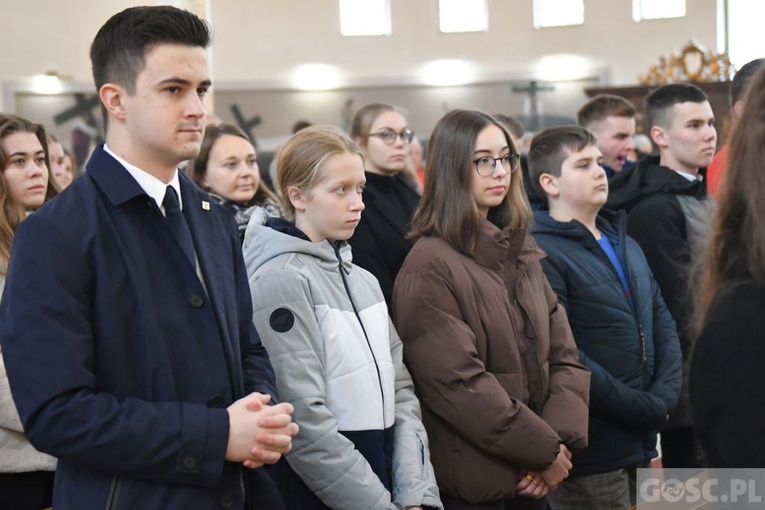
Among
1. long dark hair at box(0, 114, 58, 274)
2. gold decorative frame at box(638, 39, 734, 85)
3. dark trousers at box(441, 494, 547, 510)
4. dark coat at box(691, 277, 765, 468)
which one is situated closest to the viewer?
dark coat at box(691, 277, 765, 468)

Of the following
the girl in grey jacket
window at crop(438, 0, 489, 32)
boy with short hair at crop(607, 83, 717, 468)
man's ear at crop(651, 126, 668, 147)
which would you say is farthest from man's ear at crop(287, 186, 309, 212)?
window at crop(438, 0, 489, 32)

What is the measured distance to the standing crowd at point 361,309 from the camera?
1962 millimetres

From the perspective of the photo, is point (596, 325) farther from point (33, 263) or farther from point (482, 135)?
point (33, 263)

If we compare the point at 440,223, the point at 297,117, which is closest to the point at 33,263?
the point at 440,223

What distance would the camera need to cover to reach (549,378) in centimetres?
334

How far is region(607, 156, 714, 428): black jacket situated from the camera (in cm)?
416

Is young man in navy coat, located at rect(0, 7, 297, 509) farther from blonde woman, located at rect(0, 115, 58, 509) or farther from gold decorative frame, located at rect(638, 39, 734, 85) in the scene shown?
gold decorative frame, located at rect(638, 39, 734, 85)

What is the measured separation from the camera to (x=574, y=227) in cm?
378

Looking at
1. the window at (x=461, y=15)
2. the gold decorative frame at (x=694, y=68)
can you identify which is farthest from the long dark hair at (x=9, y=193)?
the window at (x=461, y=15)

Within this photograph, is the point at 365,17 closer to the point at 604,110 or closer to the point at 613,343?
the point at 604,110

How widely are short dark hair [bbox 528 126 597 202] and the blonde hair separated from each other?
3.72ft

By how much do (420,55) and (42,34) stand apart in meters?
6.55

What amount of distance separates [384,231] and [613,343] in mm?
1000

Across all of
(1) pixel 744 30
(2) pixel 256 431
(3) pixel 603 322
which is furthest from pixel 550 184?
(1) pixel 744 30
